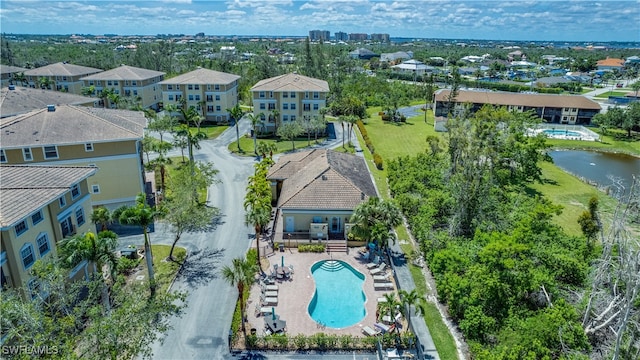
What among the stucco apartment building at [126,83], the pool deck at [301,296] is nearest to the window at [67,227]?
the pool deck at [301,296]

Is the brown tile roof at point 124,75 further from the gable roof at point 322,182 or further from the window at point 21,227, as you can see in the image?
the window at point 21,227

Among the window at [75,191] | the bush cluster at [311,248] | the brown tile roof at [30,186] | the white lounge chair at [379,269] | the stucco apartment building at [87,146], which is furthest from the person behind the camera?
the stucco apartment building at [87,146]

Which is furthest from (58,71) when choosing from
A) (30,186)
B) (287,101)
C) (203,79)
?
(30,186)

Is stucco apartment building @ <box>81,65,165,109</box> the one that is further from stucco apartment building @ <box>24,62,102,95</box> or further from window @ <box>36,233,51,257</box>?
window @ <box>36,233,51,257</box>

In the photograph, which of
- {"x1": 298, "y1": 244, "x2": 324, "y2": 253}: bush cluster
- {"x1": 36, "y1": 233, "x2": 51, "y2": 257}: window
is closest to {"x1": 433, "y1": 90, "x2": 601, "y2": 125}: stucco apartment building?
{"x1": 298, "y1": 244, "x2": 324, "y2": 253}: bush cluster

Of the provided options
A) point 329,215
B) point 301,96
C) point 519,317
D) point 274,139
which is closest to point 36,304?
point 329,215
